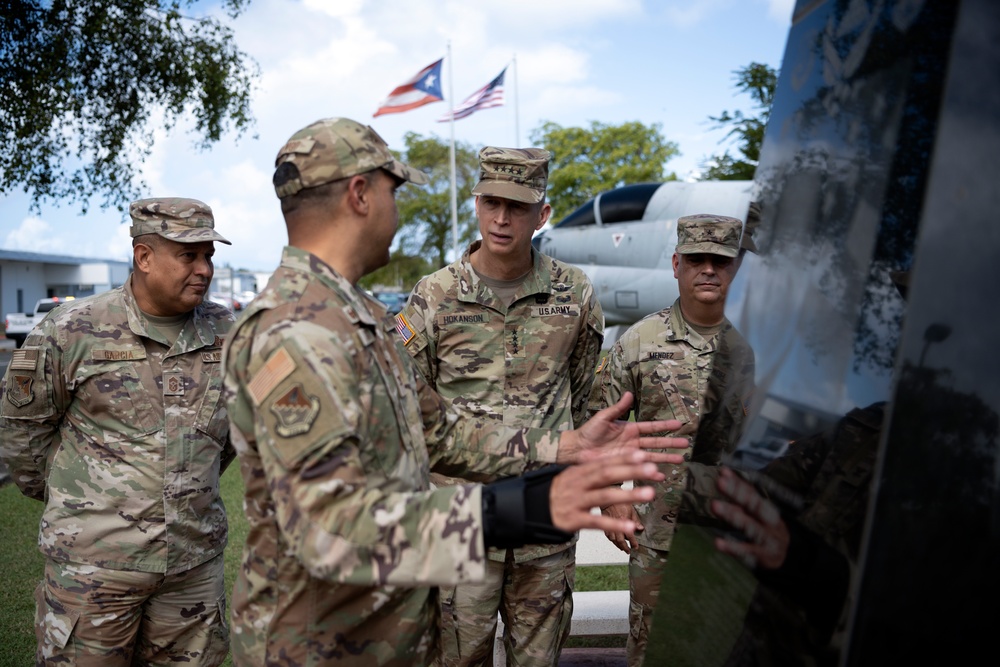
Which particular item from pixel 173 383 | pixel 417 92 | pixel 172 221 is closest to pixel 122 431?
pixel 173 383

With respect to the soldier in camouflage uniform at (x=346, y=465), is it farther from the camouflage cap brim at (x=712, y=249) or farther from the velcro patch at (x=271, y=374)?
the camouflage cap brim at (x=712, y=249)

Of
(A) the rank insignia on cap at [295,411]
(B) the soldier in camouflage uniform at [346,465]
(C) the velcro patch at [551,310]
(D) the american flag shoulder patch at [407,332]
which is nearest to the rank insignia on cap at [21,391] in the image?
(D) the american flag shoulder patch at [407,332]

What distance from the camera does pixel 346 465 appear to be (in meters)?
1.67

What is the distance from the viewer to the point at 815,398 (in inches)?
Result: 52.0

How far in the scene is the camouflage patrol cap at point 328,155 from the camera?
1.97 metres

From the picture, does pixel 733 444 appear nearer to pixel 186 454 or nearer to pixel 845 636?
pixel 845 636

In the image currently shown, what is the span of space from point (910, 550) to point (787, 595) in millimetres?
247

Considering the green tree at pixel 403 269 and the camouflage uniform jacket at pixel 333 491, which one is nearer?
the camouflage uniform jacket at pixel 333 491

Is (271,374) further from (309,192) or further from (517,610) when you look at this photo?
(517,610)

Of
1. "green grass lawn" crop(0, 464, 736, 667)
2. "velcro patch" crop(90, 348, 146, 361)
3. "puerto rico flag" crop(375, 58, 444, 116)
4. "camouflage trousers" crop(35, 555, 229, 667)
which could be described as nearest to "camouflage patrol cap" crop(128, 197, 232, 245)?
"velcro patch" crop(90, 348, 146, 361)

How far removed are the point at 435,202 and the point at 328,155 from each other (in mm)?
52533

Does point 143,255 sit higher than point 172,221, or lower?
lower

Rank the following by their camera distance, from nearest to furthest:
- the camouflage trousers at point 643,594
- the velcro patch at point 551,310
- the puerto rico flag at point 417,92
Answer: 1. the camouflage trousers at point 643,594
2. the velcro patch at point 551,310
3. the puerto rico flag at point 417,92

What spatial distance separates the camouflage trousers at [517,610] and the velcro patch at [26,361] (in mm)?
1923
